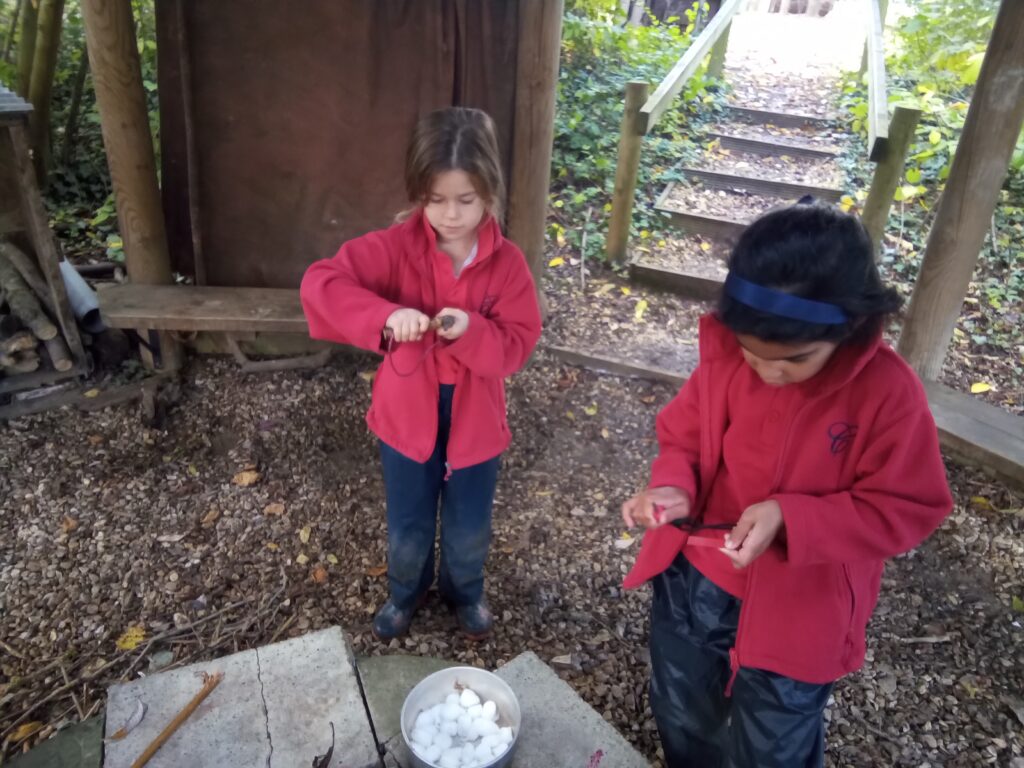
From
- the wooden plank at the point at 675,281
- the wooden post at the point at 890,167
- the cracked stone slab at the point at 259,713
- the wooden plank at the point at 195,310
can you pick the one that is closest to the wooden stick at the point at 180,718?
the cracked stone slab at the point at 259,713

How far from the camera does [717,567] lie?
178 cm

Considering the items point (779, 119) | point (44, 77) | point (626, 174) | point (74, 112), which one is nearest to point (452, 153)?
point (626, 174)

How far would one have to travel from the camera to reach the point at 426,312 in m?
2.18

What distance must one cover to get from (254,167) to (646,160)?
3857 mm

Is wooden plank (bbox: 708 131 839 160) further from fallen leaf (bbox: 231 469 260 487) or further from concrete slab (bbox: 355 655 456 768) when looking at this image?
concrete slab (bbox: 355 655 456 768)

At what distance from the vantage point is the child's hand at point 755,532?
150 cm

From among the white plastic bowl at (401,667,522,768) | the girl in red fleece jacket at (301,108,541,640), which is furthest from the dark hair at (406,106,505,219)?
the white plastic bowl at (401,667,522,768)

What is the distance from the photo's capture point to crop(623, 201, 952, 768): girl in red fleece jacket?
1.38 m

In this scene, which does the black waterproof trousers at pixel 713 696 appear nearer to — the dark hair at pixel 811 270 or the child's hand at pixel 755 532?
the child's hand at pixel 755 532

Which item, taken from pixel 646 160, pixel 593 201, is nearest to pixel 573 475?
pixel 593 201

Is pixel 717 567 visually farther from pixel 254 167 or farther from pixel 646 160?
pixel 646 160

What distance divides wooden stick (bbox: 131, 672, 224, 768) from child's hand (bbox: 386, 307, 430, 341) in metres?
1.00

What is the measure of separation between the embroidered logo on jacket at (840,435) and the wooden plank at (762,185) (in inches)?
190

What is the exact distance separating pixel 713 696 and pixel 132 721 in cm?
145
